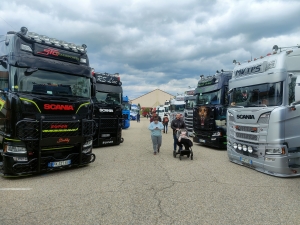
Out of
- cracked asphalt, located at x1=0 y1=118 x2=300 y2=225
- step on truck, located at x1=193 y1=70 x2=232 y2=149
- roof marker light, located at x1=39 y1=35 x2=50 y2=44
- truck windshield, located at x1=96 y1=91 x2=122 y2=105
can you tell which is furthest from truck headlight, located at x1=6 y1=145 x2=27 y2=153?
step on truck, located at x1=193 y1=70 x2=232 y2=149

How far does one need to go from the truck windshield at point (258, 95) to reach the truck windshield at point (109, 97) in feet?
19.7

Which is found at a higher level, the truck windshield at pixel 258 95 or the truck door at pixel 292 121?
the truck windshield at pixel 258 95

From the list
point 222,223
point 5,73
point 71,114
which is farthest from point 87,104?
point 222,223

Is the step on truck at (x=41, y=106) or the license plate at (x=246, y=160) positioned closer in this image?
the step on truck at (x=41, y=106)

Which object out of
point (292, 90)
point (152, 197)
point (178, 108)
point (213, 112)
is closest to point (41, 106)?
point (152, 197)

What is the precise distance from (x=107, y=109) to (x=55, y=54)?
5.13 m

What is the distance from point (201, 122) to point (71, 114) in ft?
22.8

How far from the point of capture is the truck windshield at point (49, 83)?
6.06 m

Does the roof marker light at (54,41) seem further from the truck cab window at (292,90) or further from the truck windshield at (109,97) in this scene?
the truck cab window at (292,90)

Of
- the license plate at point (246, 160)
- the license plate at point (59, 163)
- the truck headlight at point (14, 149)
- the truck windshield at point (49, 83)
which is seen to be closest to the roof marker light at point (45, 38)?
the truck windshield at point (49, 83)

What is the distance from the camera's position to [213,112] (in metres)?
11.1

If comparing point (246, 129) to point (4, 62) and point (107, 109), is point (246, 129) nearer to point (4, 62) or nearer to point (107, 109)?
point (107, 109)

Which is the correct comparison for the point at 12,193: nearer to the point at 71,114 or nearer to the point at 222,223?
the point at 71,114

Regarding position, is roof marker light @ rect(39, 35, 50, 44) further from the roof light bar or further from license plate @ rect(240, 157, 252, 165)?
license plate @ rect(240, 157, 252, 165)
